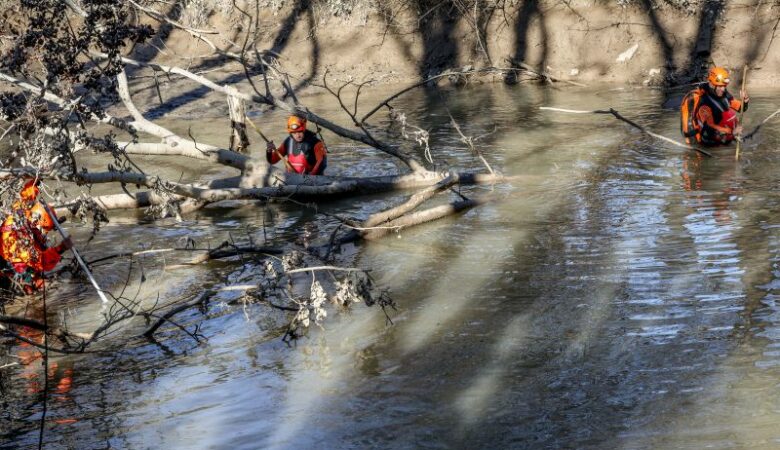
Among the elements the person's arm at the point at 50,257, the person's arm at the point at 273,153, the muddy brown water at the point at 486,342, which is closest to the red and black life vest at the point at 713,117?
the muddy brown water at the point at 486,342

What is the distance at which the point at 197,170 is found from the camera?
16125 mm

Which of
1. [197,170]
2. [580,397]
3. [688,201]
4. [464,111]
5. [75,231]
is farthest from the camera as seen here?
[464,111]

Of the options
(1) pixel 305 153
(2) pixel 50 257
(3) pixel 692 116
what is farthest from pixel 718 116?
(2) pixel 50 257

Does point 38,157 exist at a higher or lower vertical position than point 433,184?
higher

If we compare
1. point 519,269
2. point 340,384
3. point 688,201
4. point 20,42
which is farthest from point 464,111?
point 340,384

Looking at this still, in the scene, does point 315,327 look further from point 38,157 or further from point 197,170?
point 197,170

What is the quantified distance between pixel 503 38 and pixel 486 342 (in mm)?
16030

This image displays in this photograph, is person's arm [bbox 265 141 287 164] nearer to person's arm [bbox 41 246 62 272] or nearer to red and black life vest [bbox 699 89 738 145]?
person's arm [bbox 41 246 62 272]

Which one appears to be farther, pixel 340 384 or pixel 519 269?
pixel 519 269

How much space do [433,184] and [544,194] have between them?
1.49 m

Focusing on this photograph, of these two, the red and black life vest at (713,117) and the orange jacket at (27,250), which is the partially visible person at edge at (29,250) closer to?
the orange jacket at (27,250)

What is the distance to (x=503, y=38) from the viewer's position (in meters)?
23.1

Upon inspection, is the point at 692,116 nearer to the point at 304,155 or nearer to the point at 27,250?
the point at 304,155

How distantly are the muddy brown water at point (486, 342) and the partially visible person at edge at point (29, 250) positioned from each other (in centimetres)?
36
